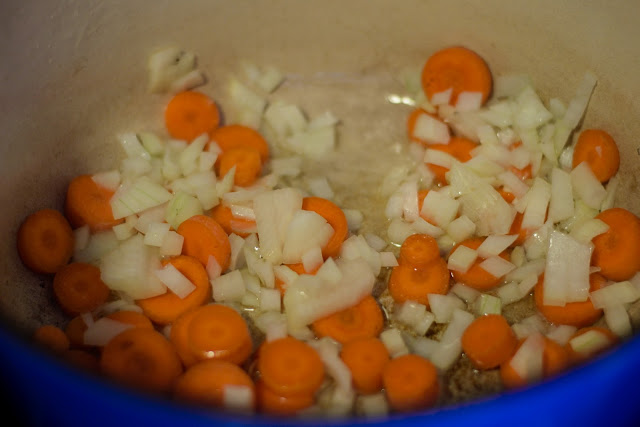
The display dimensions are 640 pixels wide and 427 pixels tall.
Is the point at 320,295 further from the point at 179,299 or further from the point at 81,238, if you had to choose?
the point at 81,238

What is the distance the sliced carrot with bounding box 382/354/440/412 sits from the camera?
4.09 ft

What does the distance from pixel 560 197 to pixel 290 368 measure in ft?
2.41

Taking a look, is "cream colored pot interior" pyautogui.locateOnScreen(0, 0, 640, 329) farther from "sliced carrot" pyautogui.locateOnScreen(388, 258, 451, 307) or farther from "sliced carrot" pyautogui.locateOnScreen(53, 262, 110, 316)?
"sliced carrot" pyautogui.locateOnScreen(388, 258, 451, 307)

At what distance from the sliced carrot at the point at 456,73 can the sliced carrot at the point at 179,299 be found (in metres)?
0.73

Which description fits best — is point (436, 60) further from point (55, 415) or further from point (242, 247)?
point (55, 415)

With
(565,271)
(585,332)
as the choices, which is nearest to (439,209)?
(565,271)

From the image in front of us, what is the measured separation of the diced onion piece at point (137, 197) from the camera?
155 centimetres

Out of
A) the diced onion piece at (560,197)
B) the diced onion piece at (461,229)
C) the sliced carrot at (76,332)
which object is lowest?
the sliced carrot at (76,332)

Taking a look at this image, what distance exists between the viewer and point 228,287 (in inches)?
57.7

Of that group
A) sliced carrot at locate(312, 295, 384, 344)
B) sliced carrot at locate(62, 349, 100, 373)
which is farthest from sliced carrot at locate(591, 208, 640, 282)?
sliced carrot at locate(62, 349, 100, 373)

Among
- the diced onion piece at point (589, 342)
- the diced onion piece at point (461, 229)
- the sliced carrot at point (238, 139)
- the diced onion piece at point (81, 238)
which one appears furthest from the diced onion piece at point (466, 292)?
the diced onion piece at point (81, 238)

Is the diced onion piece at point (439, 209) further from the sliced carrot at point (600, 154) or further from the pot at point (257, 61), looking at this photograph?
the sliced carrot at point (600, 154)

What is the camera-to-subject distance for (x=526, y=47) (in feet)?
5.56

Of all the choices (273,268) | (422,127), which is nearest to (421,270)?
(273,268)
